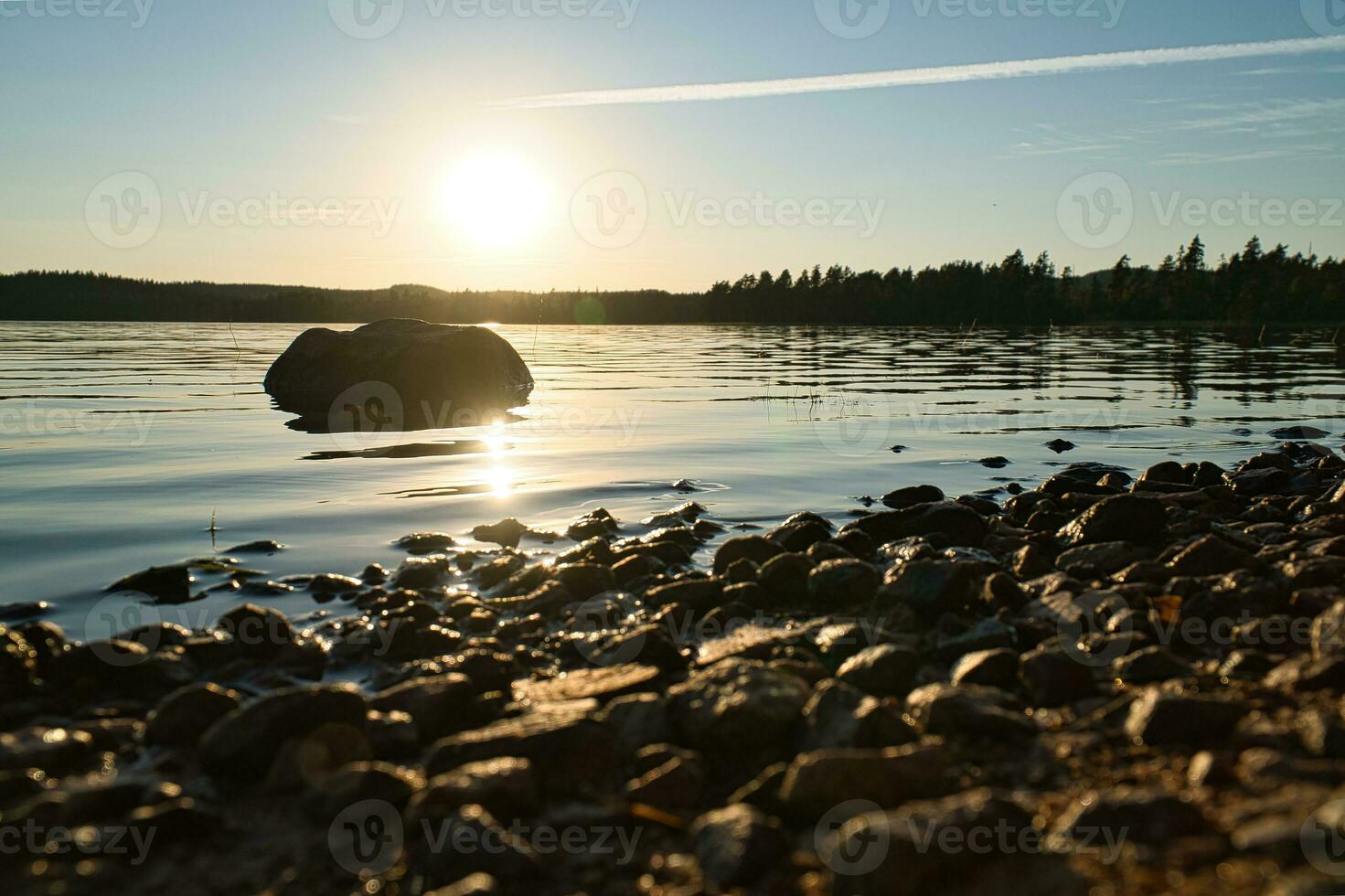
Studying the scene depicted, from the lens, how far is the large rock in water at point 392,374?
15375 millimetres

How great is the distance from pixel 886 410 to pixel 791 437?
13.3ft

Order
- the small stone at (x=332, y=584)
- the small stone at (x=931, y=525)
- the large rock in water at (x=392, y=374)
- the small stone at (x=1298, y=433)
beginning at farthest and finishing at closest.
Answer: the large rock in water at (x=392, y=374) < the small stone at (x=1298, y=433) < the small stone at (x=931, y=525) < the small stone at (x=332, y=584)

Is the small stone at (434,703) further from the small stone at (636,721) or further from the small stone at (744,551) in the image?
the small stone at (744,551)

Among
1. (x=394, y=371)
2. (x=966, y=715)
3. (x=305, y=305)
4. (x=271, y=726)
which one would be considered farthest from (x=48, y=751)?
(x=305, y=305)

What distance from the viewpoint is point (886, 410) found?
16.2m

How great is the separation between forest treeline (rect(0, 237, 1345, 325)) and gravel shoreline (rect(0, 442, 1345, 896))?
93.2 m

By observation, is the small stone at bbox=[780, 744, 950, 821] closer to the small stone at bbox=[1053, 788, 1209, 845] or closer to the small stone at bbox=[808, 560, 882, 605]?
the small stone at bbox=[1053, 788, 1209, 845]

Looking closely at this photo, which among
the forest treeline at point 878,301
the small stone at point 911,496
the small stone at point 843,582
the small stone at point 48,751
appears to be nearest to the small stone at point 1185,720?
the small stone at point 843,582

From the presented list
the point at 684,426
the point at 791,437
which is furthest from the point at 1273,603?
the point at 684,426

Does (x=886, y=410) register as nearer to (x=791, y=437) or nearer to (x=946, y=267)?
(x=791, y=437)

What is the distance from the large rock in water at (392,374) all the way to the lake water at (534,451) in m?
0.89

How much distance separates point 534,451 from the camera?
1149 cm

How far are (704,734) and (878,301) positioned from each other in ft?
350

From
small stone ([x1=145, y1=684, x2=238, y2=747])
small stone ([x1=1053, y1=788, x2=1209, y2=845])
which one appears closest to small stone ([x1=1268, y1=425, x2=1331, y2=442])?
small stone ([x1=1053, y1=788, x2=1209, y2=845])
